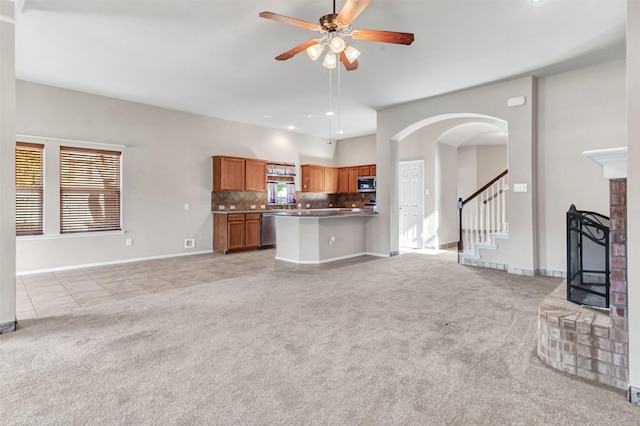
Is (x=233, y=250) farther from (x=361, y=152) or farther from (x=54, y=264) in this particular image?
(x=361, y=152)

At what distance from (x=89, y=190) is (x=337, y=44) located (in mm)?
5315

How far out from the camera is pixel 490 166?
11.0 m

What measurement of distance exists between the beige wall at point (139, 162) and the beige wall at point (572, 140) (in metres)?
6.17

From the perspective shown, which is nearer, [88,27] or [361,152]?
[88,27]

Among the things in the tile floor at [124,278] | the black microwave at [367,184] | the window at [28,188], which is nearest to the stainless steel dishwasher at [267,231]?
the tile floor at [124,278]

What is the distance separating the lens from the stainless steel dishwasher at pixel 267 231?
308 inches

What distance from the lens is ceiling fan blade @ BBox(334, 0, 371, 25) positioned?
252 cm

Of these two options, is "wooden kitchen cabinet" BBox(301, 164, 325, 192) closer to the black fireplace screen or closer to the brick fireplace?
the black fireplace screen

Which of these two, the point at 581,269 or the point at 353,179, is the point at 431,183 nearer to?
the point at 353,179

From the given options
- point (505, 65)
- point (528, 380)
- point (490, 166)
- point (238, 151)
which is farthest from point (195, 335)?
point (490, 166)

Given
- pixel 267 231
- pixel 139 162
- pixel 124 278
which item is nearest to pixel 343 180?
pixel 267 231

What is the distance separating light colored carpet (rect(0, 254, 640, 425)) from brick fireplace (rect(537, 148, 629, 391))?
13 centimetres

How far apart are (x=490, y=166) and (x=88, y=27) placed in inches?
444

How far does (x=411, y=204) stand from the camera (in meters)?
7.89
